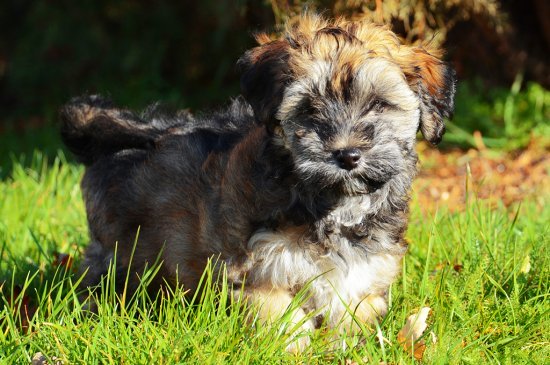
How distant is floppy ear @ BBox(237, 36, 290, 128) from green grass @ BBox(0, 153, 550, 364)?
69cm

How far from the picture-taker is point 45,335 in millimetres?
3123

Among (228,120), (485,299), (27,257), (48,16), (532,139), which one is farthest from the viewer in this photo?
(48,16)

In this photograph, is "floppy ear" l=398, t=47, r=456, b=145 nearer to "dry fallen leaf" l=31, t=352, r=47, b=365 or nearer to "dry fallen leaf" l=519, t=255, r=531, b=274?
Result: "dry fallen leaf" l=519, t=255, r=531, b=274

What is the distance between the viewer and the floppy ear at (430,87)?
336cm

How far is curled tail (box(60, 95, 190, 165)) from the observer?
13.7 feet

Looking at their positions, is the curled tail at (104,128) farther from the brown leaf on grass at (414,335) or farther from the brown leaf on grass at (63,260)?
the brown leaf on grass at (414,335)

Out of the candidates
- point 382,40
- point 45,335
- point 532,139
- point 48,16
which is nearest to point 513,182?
point 532,139

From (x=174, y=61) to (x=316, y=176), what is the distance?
6026mm

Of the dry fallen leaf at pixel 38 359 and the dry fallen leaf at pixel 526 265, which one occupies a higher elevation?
the dry fallen leaf at pixel 38 359

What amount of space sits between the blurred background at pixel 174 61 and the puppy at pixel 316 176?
136 inches

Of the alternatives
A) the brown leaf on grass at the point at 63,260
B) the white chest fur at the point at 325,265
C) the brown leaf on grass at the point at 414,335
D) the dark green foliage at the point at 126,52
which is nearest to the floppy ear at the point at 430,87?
the white chest fur at the point at 325,265

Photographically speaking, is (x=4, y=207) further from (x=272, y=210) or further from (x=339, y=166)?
(x=339, y=166)

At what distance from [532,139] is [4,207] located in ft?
13.9

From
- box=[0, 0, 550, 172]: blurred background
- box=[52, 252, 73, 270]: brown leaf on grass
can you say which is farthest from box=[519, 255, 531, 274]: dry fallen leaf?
box=[0, 0, 550, 172]: blurred background
